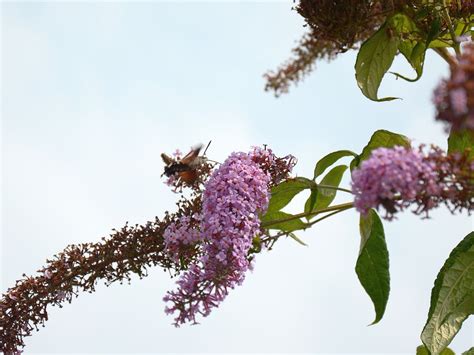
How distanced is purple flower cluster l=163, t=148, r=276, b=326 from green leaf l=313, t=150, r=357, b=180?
0.19m

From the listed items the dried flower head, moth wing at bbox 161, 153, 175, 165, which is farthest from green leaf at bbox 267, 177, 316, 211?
the dried flower head

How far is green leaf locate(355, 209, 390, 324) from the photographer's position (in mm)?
2033

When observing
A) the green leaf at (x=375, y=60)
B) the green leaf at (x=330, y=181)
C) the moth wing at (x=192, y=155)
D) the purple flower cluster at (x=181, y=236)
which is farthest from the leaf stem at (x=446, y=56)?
the purple flower cluster at (x=181, y=236)

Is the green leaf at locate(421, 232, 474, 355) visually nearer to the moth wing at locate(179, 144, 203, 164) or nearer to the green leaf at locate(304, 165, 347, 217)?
the green leaf at locate(304, 165, 347, 217)

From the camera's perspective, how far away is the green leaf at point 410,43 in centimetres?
229

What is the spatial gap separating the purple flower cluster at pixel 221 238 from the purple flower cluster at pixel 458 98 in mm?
672

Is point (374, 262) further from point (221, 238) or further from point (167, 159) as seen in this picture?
point (167, 159)

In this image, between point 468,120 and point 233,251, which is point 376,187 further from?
point 233,251

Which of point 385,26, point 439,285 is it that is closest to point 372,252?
point 439,285

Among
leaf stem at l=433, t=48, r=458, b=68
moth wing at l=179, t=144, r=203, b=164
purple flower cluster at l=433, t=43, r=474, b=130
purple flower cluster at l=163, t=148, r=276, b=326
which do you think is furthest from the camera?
leaf stem at l=433, t=48, r=458, b=68

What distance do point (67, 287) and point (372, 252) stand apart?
89 cm

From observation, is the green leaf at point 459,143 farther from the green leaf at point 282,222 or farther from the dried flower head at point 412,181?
the dried flower head at point 412,181

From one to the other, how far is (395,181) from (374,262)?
576mm

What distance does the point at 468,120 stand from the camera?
1.46 metres
